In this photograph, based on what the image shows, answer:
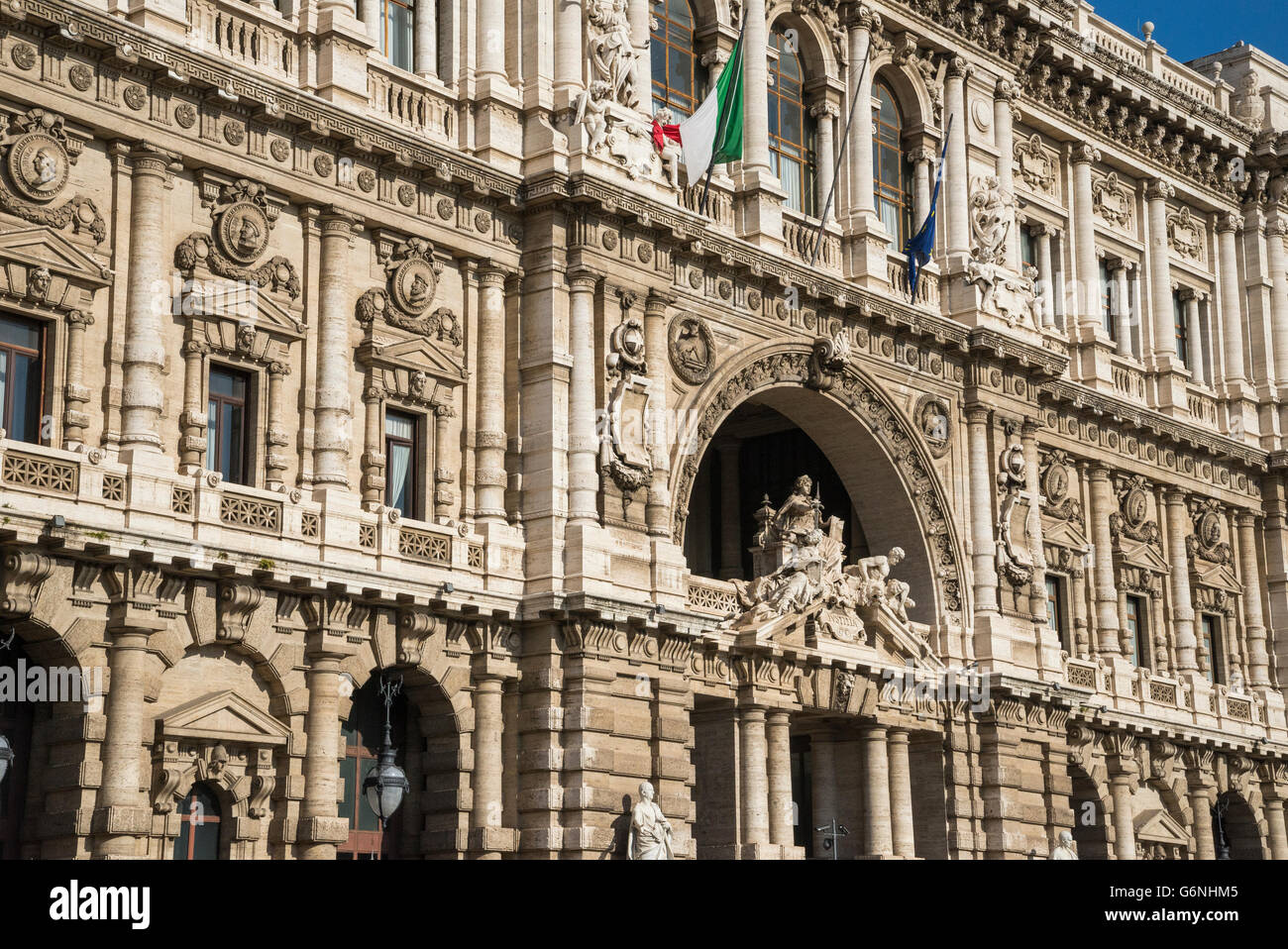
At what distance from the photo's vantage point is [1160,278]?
43250 millimetres

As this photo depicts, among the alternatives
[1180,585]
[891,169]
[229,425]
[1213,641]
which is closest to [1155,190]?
[1180,585]

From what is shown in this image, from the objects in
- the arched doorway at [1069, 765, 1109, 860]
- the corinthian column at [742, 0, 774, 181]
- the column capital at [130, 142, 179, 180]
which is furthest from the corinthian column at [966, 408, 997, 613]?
the column capital at [130, 142, 179, 180]

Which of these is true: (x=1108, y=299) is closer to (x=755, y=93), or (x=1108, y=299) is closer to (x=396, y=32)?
(x=755, y=93)

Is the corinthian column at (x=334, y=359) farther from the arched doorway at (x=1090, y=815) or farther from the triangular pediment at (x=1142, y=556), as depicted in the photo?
the triangular pediment at (x=1142, y=556)

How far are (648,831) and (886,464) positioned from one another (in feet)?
32.5

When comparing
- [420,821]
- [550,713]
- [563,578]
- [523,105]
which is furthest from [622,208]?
[420,821]

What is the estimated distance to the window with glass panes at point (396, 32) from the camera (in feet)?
91.2

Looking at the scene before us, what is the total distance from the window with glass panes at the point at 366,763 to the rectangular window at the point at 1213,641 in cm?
2169

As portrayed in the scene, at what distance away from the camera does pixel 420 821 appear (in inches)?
1037

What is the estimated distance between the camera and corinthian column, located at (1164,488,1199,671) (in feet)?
134

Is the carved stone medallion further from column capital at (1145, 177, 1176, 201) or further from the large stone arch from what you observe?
column capital at (1145, 177, 1176, 201)

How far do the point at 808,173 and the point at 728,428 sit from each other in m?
5.03
